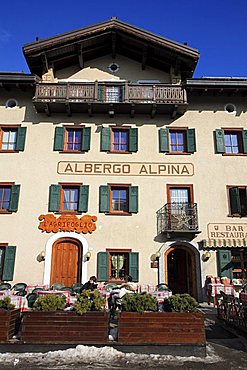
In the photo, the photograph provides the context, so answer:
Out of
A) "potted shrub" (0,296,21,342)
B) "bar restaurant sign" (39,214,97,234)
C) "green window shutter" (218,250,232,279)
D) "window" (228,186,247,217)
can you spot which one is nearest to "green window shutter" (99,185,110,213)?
"bar restaurant sign" (39,214,97,234)

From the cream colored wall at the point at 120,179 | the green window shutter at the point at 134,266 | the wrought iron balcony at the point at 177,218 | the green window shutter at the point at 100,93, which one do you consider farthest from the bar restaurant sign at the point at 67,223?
the green window shutter at the point at 100,93

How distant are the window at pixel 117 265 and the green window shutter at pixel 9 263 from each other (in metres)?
3.54

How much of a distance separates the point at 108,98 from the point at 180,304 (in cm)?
1126

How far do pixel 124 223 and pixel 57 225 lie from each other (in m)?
2.89

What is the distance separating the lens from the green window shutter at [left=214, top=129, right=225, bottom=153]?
48.5 feet

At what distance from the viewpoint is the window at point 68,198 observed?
13.8 metres

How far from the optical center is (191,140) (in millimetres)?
14906

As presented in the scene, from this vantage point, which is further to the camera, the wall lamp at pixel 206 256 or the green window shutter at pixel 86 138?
the green window shutter at pixel 86 138

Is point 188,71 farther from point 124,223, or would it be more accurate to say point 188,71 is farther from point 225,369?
point 225,369

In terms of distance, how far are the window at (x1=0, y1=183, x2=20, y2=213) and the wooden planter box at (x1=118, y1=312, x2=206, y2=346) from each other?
930cm

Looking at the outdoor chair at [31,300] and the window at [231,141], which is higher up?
the window at [231,141]

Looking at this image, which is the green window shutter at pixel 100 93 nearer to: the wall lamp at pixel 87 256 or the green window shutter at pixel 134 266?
the wall lamp at pixel 87 256

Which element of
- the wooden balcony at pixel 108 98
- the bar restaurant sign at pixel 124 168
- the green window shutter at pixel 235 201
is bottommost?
the green window shutter at pixel 235 201

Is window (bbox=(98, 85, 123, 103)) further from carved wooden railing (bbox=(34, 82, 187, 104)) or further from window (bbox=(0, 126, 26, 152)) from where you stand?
window (bbox=(0, 126, 26, 152))
